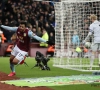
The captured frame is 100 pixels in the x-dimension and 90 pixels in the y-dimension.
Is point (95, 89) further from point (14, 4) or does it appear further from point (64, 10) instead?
point (14, 4)

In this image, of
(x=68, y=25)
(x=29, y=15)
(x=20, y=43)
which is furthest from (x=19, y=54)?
(x=29, y=15)

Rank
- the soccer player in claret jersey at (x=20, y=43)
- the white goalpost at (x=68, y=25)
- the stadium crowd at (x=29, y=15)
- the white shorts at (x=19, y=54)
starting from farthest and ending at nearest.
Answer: the stadium crowd at (x=29, y=15) < the white goalpost at (x=68, y=25) < the white shorts at (x=19, y=54) < the soccer player in claret jersey at (x=20, y=43)

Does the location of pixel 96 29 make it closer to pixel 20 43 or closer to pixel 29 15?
pixel 20 43

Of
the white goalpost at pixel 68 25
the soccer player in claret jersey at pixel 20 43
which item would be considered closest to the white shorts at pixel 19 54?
the soccer player in claret jersey at pixel 20 43

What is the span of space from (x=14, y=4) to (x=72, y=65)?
46.2 feet

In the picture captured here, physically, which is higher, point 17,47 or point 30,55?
point 17,47

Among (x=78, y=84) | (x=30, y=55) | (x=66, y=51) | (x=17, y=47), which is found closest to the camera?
(x=78, y=84)

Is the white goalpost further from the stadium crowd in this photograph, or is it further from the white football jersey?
the stadium crowd

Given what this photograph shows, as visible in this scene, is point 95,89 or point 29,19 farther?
point 29,19

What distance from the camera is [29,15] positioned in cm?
3266

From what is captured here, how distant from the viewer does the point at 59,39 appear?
68.8 feet

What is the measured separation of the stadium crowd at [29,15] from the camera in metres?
31.2

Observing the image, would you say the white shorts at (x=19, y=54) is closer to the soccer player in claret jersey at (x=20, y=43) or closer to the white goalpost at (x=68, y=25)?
the soccer player in claret jersey at (x=20, y=43)

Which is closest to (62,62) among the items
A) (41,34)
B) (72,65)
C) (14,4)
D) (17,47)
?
(72,65)
